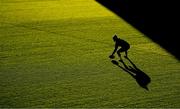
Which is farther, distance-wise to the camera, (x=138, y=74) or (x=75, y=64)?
(x=75, y=64)

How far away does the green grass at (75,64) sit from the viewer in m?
4.97

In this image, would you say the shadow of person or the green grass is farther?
the shadow of person

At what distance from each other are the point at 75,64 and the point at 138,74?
1.10 metres

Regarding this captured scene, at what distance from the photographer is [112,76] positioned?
566 centimetres

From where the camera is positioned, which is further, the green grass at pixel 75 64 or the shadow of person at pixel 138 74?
the shadow of person at pixel 138 74

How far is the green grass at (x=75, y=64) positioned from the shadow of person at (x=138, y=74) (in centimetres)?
10

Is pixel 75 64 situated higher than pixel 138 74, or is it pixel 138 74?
pixel 138 74

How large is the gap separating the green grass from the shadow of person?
0.10 meters

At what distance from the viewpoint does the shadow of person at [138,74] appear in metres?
5.50

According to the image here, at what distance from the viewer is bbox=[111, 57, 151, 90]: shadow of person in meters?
5.50

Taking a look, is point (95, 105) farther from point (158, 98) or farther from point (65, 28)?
point (65, 28)

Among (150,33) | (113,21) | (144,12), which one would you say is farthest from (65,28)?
(144,12)

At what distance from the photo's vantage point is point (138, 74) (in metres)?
5.78

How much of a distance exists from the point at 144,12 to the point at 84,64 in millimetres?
4039
